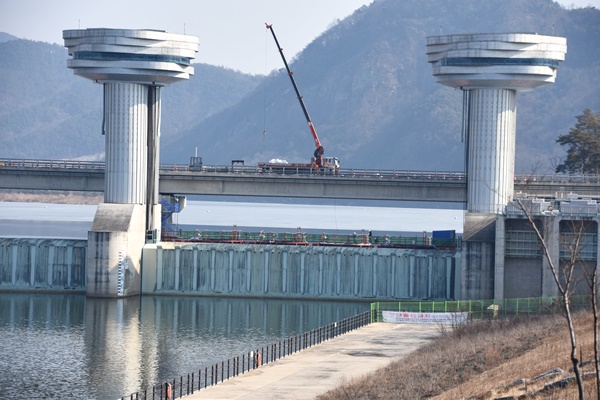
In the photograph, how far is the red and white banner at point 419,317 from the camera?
99500 mm

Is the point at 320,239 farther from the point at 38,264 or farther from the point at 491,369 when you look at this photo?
the point at 491,369

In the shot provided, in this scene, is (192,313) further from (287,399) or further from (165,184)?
(287,399)

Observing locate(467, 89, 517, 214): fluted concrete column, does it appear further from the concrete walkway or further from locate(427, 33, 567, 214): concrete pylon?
the concrete walkway

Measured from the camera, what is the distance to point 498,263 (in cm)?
11100

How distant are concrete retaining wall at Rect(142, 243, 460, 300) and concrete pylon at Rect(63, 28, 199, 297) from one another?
2.97m

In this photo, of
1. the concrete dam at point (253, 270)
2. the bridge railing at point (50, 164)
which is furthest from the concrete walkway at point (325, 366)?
the bridge railing at point (50, 164)

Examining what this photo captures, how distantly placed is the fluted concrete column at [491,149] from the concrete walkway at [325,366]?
24490 mm

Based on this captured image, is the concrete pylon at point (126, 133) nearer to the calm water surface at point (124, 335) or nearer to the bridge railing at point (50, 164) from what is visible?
the calm water surface at point (124, 335)

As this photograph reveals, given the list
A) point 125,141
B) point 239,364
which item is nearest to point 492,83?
point 125,141

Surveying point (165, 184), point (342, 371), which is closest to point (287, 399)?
point (342, 371)

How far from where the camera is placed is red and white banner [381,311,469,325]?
326 ft

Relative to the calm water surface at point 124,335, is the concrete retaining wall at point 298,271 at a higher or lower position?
higher

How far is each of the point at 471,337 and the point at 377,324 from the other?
51.2 feet

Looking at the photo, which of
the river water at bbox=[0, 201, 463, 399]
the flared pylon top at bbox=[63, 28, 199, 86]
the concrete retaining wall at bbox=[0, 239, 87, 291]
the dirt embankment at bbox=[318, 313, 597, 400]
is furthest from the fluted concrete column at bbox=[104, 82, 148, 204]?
the dirt embankment at bbox=[318, 313, 597, 400]
